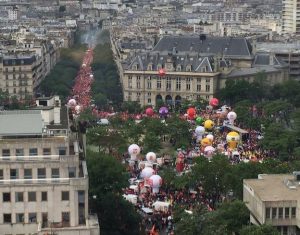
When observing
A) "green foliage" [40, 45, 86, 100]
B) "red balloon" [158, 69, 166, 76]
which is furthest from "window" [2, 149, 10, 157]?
"red balloon" [158, 69, 166, 76]

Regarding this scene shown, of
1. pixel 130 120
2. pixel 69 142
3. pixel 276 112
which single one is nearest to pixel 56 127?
pixel 69 142

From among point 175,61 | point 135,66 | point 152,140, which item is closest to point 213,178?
point 152,140

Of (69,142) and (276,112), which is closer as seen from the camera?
(69,142)

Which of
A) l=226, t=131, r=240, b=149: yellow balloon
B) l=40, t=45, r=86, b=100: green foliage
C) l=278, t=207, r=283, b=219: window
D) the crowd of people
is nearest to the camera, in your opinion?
l=278, t=207, r=283, b=219: window

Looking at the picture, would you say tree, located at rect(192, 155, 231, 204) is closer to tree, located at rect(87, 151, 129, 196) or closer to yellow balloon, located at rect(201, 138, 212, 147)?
tree, located at rect(87, 151, 129, 196)

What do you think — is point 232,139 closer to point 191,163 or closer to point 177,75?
point 191,163

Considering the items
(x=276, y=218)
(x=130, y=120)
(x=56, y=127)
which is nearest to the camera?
(x=56, y=127)

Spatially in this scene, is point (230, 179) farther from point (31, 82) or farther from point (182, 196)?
point (31, 82)

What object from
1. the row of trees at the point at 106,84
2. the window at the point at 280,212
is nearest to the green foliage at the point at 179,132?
the row of trees at the point at 106,84
